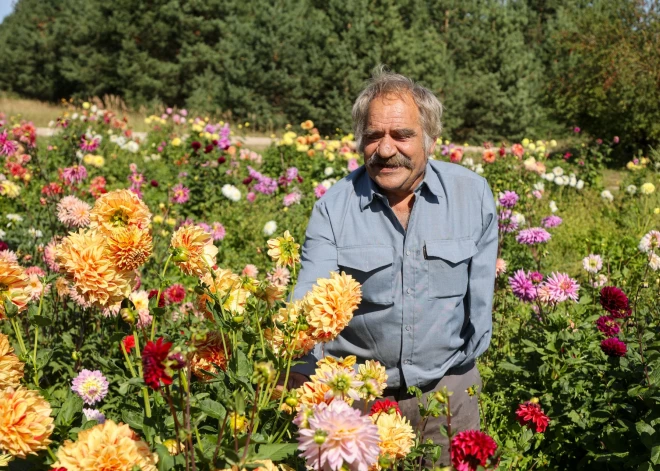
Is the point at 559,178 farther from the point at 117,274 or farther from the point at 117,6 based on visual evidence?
the point at 117,6

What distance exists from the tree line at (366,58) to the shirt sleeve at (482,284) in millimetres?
9183

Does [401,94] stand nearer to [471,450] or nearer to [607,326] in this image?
[607,326]

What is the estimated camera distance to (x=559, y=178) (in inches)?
266

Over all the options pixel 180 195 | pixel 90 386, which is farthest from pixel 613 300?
pixel 180 195

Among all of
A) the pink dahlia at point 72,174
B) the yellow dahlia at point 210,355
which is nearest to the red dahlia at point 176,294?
the yellow dahlia at point 210,355

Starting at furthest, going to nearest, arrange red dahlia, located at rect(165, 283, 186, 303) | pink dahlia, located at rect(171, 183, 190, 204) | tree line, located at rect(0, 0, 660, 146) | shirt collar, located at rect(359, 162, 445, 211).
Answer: tree line, located at rect(0, 0, 660, 146) → pink dahlia, located at rect(171, 183, 190, 204) → red dahlia, located at rect(165, 283, 186, 303) → shirt collar, located at rect(359, 162, 445, 211)

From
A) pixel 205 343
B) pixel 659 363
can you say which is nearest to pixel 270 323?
pixel 205 343

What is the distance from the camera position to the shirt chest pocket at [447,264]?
2217 mm

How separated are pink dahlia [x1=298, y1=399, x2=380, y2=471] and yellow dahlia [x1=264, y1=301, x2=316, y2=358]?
0.33m

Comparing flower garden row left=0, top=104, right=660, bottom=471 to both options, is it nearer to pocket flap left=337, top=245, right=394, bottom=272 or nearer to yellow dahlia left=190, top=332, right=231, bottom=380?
yellow dahlia left=190, top=332, right=231, bottom=380

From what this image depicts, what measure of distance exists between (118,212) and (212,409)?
49 centimetres

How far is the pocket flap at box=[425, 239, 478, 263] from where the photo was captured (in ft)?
7.25

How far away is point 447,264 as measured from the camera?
2.23 metres

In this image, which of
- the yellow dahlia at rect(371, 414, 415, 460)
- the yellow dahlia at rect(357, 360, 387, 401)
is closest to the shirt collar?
the yellow dahlia at rect(357, 360, 387, 401)
